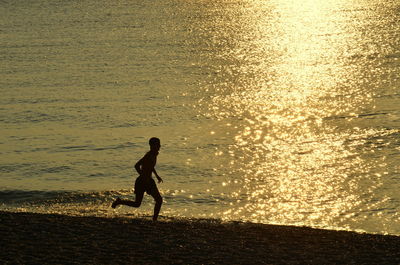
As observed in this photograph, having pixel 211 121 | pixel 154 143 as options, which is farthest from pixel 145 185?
pixel 211 121

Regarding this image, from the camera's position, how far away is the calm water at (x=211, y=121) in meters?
22.4

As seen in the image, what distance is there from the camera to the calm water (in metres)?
22.4

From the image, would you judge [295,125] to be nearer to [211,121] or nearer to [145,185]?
[211,121]

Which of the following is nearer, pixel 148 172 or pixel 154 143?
pixel 154 143

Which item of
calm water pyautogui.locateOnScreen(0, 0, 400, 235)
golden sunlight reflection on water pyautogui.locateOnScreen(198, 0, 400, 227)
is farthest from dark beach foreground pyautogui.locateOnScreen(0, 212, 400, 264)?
golden sunlight reflection on water pyautogui.locateOnScreen(198, 0, 400, 227)

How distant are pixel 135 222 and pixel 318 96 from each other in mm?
23769

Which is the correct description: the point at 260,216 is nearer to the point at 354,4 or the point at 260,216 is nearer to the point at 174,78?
the point at 174,78

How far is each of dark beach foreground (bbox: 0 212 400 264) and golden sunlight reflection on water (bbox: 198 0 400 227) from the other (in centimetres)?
304

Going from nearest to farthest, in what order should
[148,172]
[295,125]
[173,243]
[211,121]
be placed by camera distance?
[148,172], [173,243], [295,125], [211,121]

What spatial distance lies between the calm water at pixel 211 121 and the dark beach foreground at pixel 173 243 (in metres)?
2.44

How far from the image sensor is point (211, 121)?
114 ft

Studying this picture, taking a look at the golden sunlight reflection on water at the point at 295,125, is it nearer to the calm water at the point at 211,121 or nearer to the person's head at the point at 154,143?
the calm water at the point at 211,121

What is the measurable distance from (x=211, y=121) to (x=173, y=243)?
62.9ft

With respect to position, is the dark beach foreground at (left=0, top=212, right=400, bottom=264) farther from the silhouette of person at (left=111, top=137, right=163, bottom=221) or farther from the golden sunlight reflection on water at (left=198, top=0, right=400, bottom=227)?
the golden sunlight reflection on water at (left=198, top=0, right=400, bottom=227)
